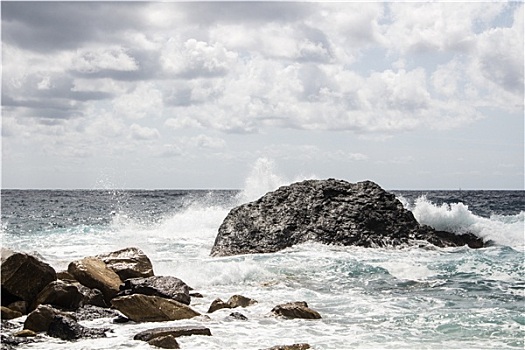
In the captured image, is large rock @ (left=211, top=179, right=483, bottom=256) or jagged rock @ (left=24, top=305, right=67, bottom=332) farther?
large rock @ (left=211, top=179, right=483, bottom=256)

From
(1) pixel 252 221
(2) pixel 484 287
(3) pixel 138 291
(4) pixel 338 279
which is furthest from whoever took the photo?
(1) pixel 252 221

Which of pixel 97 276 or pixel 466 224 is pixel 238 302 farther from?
pixel 466 224

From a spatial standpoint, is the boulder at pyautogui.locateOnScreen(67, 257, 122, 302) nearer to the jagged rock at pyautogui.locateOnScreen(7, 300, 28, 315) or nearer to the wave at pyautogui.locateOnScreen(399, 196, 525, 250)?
the jagged rock at pyautogui.locateOnScreen(7, 300, 28, 315)

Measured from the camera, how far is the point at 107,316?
10078mm

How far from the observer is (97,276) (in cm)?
1138

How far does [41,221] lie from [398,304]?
2998 centimetres

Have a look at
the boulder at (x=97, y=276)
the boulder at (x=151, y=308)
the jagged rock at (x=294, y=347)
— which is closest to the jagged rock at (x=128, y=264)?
the boulder at (x=97, y=276)

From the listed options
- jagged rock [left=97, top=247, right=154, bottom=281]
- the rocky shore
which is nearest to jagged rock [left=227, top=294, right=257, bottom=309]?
the rocky shore

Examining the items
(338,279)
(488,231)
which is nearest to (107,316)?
(338,279)

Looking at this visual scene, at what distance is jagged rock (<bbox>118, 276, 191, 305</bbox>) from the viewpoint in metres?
10.8

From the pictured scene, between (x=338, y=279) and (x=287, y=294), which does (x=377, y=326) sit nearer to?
(x=287, y=294)

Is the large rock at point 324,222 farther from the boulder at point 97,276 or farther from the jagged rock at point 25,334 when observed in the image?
the jagged rock at point 25,334

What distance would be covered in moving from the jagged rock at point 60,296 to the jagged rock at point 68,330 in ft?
4.66

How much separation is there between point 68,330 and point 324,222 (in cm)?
1260
